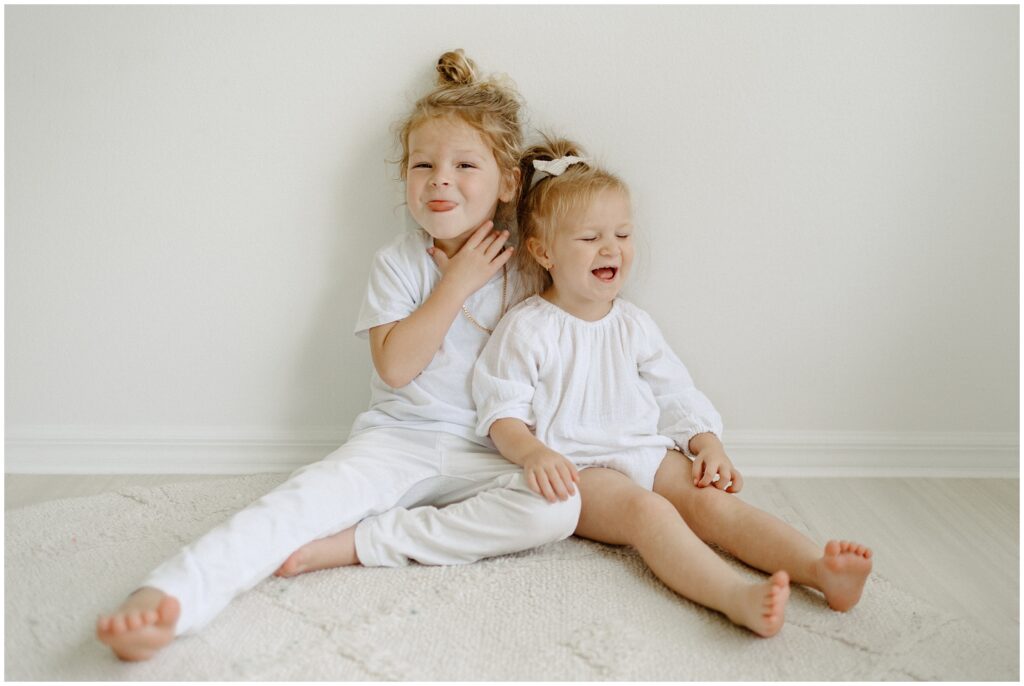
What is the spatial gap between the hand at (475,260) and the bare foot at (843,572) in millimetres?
628

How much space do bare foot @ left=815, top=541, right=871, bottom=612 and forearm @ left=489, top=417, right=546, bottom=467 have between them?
1.30ft

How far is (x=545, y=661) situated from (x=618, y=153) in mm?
826

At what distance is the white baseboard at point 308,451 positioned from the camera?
147 centimetres

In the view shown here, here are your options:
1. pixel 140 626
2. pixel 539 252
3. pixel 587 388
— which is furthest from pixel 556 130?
pixel 140 626

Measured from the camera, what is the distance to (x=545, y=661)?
90 centimetres

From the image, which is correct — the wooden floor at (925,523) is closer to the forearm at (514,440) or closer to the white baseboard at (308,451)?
the white baseboard at (308,451)

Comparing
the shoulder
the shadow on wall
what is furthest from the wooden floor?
the shoulder

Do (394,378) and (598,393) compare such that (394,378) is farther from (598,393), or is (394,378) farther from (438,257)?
(598,393)

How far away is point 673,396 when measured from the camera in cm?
132

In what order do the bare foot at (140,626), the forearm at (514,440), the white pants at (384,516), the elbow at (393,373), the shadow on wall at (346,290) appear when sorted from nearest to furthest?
the bare foot at (140,626) < the white pants at (384,516) < the forearm at (514,440) < the elbow at (393,373) < the shadow on wall at (346,290)

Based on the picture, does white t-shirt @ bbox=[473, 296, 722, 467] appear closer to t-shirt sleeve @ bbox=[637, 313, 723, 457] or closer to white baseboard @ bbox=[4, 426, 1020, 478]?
t-shirt sleeve @ bbox=[637, 313, 723, 457]

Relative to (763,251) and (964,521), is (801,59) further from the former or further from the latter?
(964,521)

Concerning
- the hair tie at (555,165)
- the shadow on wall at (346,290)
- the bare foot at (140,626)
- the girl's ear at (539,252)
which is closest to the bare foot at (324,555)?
the bare foot at (140,626)

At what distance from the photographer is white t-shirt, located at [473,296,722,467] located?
1234mm
